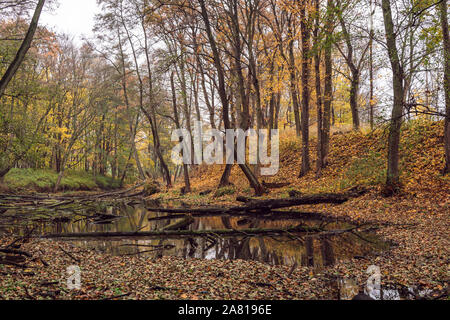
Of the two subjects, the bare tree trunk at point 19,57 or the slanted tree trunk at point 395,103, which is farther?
the slanted tree trunk at point 395,103

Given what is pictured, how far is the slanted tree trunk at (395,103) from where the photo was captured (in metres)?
10.0

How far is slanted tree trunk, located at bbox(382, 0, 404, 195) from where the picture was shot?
32.9 ft

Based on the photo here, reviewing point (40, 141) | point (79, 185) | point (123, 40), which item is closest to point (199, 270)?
point (40, 141)

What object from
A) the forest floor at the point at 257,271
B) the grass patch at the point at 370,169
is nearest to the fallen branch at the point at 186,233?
the forest floor at the point at 257,271

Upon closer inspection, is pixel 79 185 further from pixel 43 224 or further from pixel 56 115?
pixel 43 224

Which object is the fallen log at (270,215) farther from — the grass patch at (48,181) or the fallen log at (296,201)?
the grass patch at (48,181)

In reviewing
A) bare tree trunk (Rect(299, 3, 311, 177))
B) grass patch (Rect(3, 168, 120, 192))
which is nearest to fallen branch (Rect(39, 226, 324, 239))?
bare tree trunk (Rect(299, 3, 311, 177))

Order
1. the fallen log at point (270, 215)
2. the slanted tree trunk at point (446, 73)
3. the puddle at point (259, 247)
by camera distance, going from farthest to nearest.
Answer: the fallen log at point (270, 215), the slanted tree trunk at point (446, 73), the puddle at point (259, 247)

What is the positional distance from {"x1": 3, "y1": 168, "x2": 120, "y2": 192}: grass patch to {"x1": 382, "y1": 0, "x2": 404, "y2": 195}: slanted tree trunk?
24.8 metres

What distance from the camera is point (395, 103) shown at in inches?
410

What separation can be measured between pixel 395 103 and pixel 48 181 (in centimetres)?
2804

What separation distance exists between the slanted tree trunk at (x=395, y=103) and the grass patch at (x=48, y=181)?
24779mm

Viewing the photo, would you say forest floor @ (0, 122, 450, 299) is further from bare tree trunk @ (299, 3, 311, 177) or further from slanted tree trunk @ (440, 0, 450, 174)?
bare tree trunk @ (299, 3, 311, 177)

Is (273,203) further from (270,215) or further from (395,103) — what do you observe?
(395,103)
